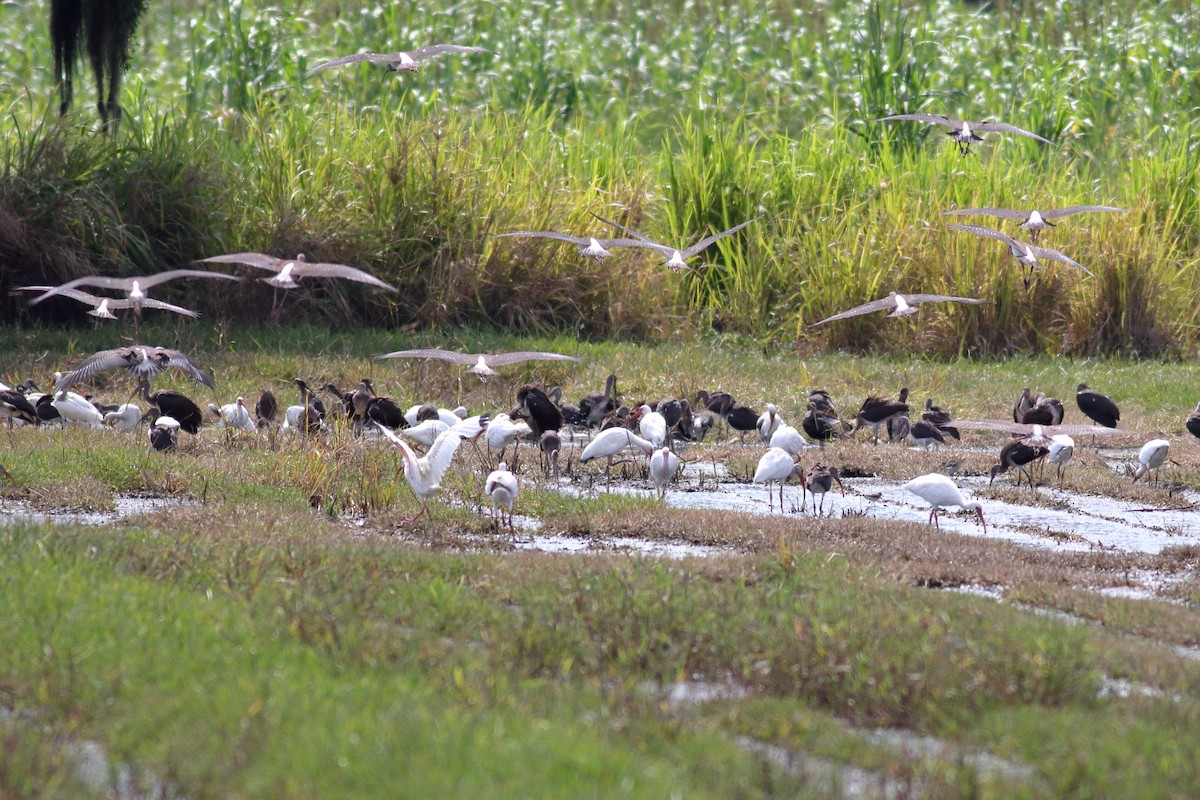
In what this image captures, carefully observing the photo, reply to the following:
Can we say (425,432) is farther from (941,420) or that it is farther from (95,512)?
(941,420)

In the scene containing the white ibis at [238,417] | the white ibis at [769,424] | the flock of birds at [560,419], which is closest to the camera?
the flock of birds at [560,419]

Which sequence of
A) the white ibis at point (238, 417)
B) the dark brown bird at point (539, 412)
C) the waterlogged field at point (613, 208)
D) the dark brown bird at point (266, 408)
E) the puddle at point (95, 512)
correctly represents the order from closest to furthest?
the puddle at point (95, 512)
the dark brown bird at point (539, 412)
the white ibis at point (238, 417)
the dark brown bird at point (266, 408)
the waterlogged field at point (613, 208)

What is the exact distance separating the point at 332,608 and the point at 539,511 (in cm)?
293

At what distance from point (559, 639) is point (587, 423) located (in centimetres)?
664

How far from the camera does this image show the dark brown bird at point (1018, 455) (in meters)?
9.77

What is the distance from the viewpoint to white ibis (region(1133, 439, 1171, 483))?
987cm

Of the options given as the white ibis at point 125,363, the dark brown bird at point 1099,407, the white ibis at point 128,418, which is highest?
the white ibis at point 125,363

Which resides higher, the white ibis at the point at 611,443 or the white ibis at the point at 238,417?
the white ibis at the point at 611,443

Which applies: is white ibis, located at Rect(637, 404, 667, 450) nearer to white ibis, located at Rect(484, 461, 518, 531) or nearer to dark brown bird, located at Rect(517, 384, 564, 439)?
dark brown bird, located at Rect(517, 384, 564, 439)

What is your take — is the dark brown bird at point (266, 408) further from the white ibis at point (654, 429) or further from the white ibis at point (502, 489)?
the white ibis at point (502, 489)

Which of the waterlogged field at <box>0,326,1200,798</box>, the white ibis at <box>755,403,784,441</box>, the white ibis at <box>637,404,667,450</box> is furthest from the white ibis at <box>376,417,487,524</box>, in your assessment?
the white ibis at <box>755,403,784,441</box>

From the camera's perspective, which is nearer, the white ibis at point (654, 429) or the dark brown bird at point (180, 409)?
the white ibis at point (654, 429)

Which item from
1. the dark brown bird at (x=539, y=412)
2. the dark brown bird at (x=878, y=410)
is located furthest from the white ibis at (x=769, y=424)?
the dark brown bird at (x=539, y=412)

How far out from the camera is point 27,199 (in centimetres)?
1535
